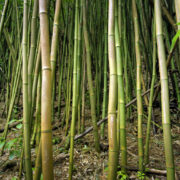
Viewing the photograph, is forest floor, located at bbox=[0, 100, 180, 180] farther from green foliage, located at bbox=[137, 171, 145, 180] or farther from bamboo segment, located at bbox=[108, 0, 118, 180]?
bamboo segment, located at bbox=[108, 0, 118, 180]

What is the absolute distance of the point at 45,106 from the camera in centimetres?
58

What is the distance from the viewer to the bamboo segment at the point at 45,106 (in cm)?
56

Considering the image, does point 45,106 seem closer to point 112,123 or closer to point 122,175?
point 112,123

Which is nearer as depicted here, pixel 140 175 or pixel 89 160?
pixel 140 175

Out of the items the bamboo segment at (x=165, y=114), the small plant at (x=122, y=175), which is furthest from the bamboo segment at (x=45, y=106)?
the small plant at (x=122, y=175)

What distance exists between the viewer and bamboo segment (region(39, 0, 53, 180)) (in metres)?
0.56

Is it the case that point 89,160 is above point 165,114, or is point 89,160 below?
below

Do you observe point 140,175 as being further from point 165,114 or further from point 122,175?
point 165,114

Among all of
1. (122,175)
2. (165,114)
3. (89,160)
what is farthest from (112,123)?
(89,160)

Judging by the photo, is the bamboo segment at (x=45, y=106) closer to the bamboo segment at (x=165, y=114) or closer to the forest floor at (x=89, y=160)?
the bamboo segment at (x=165, y=114)

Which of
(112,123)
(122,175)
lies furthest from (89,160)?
(112,123)

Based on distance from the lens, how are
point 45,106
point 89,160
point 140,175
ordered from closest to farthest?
point 45,106
point 140,175
point 89,160

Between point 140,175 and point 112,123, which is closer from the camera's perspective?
point 112,123

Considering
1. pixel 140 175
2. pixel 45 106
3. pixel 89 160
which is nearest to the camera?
pixel 45 106
